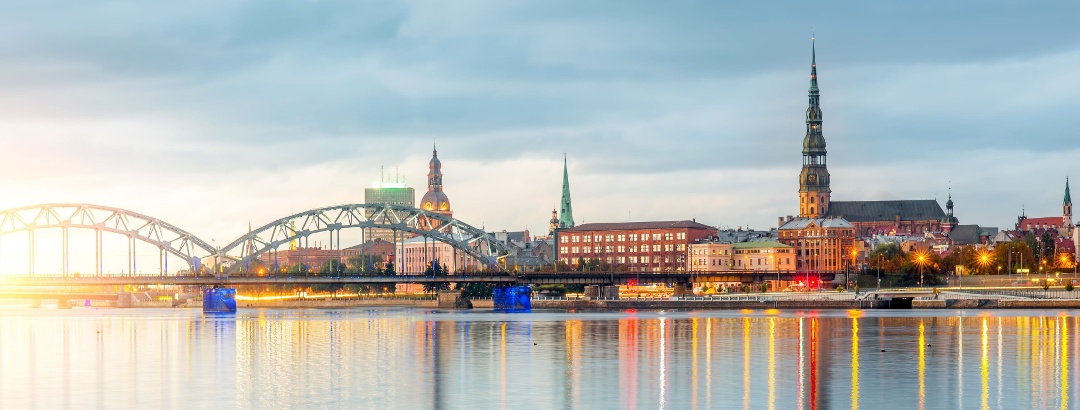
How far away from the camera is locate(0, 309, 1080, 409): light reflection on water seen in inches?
1881

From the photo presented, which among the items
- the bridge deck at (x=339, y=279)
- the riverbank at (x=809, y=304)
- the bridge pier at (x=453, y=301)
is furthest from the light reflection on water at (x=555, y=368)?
the bridge pier at (x=453, y=301)

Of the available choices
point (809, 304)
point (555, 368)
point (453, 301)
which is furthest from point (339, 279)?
point (555, 368)

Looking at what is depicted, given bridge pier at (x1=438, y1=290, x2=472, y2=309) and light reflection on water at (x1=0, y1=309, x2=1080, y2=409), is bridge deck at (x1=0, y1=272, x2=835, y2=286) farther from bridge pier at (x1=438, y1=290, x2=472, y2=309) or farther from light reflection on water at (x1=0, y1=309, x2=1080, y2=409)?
light reflection on water at (x1=0, y1=309, x2=1080, y2=409)

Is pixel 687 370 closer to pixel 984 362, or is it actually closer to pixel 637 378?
pixel 637 378

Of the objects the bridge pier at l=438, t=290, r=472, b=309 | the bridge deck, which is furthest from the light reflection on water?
the bridge pier at l=438, t=290, r=472, b=309

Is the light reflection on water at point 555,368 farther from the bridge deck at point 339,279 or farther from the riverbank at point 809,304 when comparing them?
the bridge deck at point 339,279

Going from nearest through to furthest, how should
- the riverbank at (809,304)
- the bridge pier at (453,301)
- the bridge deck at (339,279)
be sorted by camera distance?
the riverbank at (809,304), the bridge deck at (339,279), the bridge pier at (453,301)

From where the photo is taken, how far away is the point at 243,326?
113000 mm

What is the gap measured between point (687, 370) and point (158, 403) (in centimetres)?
2014

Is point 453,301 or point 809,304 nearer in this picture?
point 809,304

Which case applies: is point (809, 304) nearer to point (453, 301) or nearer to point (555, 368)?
point (453, 301)

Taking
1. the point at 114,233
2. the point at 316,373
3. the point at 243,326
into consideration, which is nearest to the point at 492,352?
the point at 316,373

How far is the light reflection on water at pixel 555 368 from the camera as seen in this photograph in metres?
47.8

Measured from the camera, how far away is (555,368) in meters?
60.5
